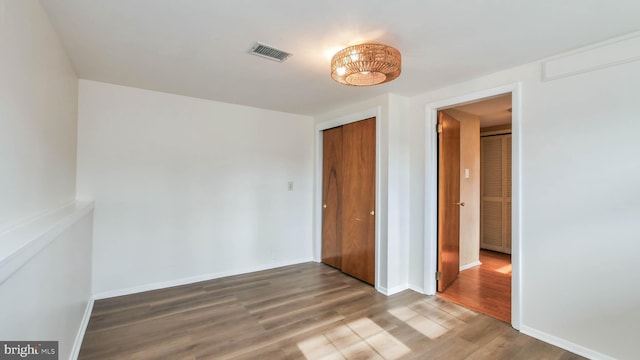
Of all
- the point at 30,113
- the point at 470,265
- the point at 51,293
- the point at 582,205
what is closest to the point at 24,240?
the point at 51,293

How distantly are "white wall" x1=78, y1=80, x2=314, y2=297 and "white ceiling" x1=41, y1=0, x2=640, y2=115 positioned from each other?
0.58 m

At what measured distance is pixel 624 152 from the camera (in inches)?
78.0

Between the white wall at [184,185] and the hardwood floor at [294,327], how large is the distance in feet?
1.39

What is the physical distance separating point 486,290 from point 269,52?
3.57 meters

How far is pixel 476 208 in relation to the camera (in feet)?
14.7

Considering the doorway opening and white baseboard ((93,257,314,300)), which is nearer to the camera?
white baseboard ((93,257,314,300))

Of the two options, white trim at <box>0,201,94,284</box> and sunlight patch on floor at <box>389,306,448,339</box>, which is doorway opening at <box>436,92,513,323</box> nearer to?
sunlight patch on floor at <box>389,306,448,339</box>

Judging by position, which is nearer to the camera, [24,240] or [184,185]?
[24,240]

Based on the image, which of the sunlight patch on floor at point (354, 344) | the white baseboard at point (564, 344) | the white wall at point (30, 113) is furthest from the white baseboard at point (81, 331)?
the white baseboard at point (564, 344)

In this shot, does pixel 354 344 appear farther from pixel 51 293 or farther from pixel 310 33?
pixel 310 33

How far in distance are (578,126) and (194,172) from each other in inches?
154

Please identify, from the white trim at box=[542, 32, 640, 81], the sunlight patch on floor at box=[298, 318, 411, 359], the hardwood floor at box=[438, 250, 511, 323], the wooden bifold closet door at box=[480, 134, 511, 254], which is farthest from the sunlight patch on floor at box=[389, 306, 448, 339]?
the wooden bifold closet door at box=[480, 134, 511, 254]

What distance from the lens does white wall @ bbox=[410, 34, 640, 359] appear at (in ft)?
6.45

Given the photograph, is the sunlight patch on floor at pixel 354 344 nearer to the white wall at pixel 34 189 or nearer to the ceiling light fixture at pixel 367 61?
the white wall at pixel 34 189
